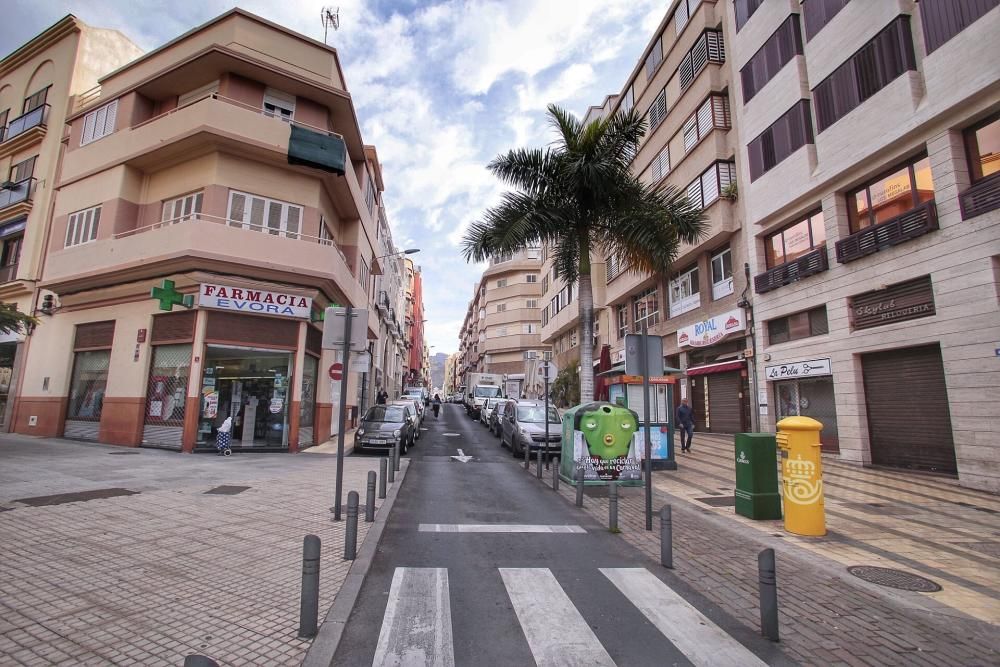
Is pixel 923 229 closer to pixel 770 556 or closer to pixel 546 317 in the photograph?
pixel 770 556

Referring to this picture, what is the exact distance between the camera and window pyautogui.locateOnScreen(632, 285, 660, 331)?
2689 cm

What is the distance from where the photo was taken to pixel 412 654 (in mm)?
3678

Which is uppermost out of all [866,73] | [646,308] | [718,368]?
[866,73]

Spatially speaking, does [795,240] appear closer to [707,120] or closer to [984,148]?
[984,148]

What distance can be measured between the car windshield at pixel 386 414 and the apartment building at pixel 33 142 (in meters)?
14.8

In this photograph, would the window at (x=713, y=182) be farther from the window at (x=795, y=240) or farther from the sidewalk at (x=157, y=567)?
the sidewalk at (x=157, y=567)

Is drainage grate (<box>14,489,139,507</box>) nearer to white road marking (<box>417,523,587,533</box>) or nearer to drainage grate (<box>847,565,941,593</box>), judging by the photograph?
white road marking (<box>417,523,587,533</box>)

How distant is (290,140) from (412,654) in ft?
54.5

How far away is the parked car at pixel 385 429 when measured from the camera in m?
16.9

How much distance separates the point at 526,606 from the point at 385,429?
43.8ft

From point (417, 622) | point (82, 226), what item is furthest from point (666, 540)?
point (82, 226)

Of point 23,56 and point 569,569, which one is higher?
point 23,56

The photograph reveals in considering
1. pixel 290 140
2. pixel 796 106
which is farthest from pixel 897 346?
pixel 290 140

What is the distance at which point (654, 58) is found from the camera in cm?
2698
